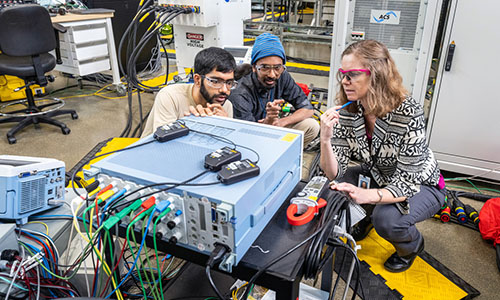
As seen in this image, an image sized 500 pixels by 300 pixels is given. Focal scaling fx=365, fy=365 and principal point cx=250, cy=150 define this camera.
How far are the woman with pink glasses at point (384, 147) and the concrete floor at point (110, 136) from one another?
0.29 m

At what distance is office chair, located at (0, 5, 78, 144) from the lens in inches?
105

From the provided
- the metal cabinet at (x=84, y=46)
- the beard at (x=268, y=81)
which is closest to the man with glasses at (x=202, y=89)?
the beard at (x=268, y=81)

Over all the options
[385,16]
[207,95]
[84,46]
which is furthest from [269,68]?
[84,46]

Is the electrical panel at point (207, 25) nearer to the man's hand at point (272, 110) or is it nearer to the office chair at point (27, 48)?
the office chair at point (27, 48)

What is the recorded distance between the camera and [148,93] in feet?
13.9

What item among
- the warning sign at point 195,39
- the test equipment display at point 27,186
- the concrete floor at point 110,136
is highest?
the warning sign at point 195,39

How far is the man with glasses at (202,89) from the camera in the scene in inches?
64.3

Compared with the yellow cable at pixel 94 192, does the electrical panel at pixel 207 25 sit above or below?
above

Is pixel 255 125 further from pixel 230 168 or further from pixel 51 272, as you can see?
pixel 51 272

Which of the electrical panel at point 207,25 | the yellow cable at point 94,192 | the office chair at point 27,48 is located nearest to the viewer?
the yellow cable at point 94,192

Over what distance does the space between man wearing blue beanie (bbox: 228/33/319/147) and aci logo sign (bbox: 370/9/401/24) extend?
71 centimetres

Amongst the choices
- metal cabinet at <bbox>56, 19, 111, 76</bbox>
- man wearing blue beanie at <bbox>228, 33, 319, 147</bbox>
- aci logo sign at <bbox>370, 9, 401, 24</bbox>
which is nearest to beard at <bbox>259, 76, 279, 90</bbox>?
man wearing blue beanie at <bbox>228, 33, 319, 147</bbox>

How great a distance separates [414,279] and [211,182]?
4.28 feet

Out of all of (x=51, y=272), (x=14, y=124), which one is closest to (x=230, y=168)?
(x=51, y=272)
